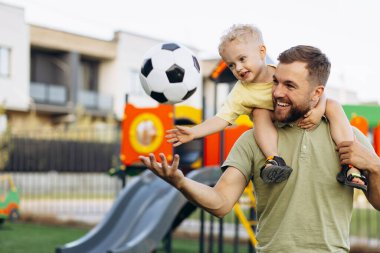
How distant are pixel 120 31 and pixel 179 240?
74.6 ft

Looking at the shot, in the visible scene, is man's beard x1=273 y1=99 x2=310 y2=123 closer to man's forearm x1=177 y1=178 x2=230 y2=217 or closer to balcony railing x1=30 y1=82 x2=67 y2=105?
man's forearm x1=177 y1=178 x2=230 y2=217

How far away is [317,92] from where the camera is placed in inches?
109

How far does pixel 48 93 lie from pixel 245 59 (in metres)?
28.5

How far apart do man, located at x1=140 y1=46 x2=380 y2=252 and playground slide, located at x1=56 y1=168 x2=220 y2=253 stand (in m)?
3.71

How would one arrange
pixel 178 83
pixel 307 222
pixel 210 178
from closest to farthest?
pixel 307 222 → pixel 178 83 → pixel 210 178

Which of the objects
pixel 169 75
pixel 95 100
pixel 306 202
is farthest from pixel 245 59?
pixel 95 100

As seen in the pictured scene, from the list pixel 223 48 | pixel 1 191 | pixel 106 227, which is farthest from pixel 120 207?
pixel 1 191

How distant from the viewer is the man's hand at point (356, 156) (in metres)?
2.66

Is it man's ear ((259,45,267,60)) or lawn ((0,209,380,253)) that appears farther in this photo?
lawn ((0,209,380,253))

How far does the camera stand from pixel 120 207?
7.85 meters

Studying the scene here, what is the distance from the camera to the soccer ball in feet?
13.4

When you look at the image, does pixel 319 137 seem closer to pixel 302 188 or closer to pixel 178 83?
pixel 302 188

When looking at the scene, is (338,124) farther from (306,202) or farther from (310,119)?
(306,202)

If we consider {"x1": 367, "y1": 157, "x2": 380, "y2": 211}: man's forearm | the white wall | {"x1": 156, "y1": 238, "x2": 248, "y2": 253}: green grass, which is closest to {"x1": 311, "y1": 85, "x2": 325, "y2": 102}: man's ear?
{"x1": 367, "y1": 157, "x2": 380, "y2": 211}: man's forearm
